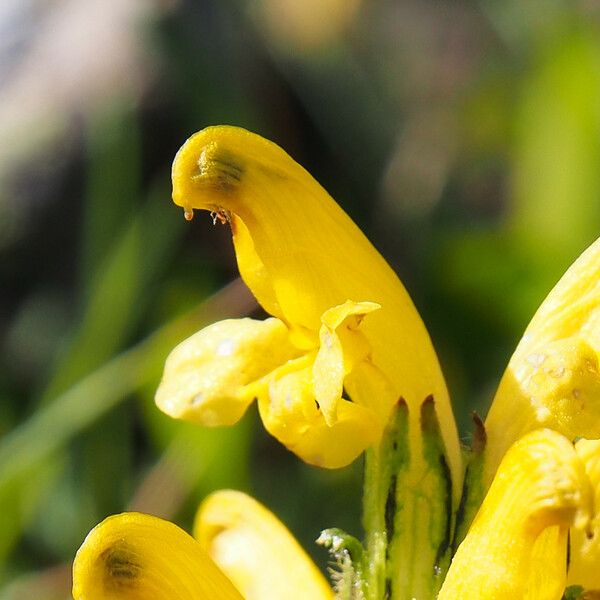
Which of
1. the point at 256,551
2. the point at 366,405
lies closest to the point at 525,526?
the point at 366,405

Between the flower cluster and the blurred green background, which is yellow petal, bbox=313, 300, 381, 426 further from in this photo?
the blurred green background

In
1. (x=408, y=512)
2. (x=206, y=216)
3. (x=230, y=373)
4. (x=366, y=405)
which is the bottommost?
(x=206, y=216)

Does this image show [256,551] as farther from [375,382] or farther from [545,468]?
[545,468]

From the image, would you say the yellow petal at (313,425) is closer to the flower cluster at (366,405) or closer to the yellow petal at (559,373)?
the flower cluster at (366,405)

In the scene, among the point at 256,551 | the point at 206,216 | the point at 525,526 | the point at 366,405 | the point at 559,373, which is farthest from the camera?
the point at 206,216

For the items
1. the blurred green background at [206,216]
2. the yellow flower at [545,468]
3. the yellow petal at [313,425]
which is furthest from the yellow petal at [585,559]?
the blurred green background at [206,216]

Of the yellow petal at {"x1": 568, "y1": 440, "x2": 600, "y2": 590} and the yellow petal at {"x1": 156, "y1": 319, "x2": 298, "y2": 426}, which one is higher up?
the yellow petal at {"x1": 156, "y1": 319, "x2": 298, "y2": 426}

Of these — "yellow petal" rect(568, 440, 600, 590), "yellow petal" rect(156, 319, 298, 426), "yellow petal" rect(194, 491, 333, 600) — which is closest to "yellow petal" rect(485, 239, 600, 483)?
"yellow petal" rect(568, 440, 600, 590)
